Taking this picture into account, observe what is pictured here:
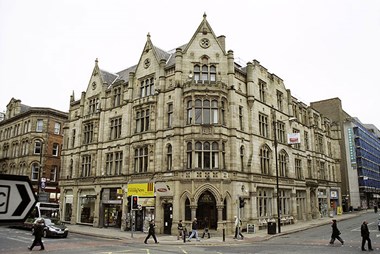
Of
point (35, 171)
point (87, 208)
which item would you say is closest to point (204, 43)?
point (87, 208)

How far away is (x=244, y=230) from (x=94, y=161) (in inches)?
805

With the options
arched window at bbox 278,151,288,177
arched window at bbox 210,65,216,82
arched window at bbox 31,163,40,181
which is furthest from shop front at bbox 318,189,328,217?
arched window at bbox 31,163,40,181

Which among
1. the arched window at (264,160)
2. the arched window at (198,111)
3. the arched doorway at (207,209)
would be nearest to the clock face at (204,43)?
the arched window at (198,111)

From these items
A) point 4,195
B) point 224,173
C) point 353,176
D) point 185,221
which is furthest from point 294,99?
point 4,195

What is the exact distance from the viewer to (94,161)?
1598 inches

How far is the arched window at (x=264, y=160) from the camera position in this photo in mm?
36963

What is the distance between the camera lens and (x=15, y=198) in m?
2.91

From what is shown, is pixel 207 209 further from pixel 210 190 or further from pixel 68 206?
pixel 68 206

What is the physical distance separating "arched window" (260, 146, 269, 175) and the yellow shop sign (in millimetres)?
12979

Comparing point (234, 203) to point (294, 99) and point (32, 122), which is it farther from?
point (32, 122)

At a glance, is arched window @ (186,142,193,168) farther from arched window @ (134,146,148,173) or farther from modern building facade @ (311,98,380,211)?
modern building facade @ (311,98,380,211)

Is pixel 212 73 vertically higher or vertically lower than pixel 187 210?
higher

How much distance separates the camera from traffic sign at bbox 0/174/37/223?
2.84 m

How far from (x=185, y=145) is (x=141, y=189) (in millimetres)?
7011
